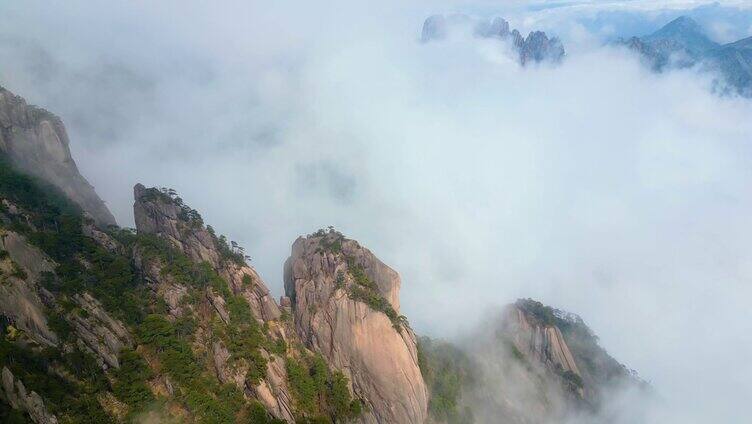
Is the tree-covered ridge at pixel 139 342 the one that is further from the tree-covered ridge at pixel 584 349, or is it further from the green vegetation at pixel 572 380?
the tree-covered ridge at pixel 584 349

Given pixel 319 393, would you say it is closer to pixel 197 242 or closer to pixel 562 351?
pixel 197 242

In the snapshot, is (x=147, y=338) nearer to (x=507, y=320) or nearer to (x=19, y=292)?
(x=19, y=292)

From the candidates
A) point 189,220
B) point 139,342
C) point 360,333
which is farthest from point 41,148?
point 360,333

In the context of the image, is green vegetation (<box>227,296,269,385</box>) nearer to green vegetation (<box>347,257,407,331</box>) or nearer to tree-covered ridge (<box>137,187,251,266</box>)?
tree-covered ridge (<box>137,187,251,266</box>)

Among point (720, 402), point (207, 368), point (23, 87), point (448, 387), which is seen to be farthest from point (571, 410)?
point (23, 87)

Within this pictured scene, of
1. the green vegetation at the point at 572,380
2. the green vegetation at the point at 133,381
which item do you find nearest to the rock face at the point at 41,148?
the green vegetation at the point at 133,381
